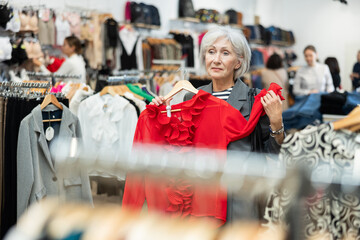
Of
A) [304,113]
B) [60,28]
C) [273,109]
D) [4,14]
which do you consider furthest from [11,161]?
[60,28]

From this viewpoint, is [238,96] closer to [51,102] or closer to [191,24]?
[51,102]

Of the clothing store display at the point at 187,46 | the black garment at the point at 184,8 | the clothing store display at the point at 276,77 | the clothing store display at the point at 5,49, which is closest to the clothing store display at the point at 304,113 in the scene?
the clothing store display at the point at 276,77

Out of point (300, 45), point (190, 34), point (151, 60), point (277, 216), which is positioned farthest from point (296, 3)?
point (277, 216)

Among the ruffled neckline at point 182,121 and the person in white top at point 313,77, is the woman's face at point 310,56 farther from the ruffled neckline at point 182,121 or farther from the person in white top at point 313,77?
the ruffled neckline at point 182,121

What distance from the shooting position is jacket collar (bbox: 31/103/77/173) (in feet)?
9.83

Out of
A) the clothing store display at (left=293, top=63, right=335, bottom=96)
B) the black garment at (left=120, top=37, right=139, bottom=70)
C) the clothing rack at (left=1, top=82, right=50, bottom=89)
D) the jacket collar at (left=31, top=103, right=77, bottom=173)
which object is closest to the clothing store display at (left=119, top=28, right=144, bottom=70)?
the black garment at (left=120, top=37, right=139, bottom=70)

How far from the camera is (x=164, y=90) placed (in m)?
5.30

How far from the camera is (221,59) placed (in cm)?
231

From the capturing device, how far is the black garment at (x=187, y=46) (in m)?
9.12

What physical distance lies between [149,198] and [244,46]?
2.84ft

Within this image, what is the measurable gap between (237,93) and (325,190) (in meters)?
0.83

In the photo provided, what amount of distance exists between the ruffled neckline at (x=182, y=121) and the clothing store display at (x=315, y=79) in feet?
17.2

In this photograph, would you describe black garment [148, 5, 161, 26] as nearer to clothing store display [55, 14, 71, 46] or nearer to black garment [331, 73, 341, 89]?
clothing store display [55, 14, 71, 46]

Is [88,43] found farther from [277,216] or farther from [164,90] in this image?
[277,216]
